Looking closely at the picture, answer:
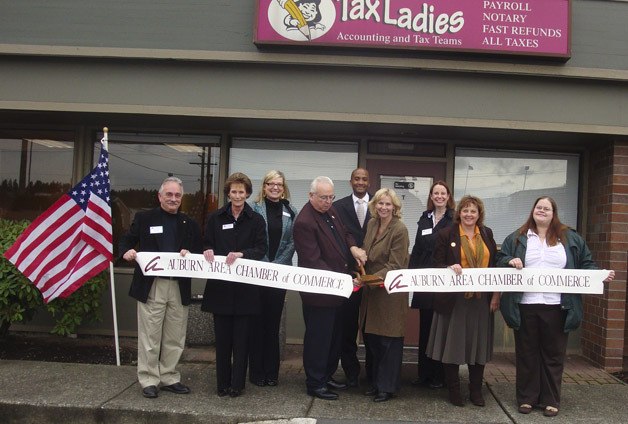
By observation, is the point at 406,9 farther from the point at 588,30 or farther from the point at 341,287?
the point at 341,287

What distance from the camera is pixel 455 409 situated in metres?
4.76

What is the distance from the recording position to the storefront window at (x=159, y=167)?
23.3 feet

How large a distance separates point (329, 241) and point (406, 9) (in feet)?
9.53

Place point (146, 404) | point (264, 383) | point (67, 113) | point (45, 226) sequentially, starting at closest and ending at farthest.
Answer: point (146, 404)
point (264, 383)
point (45, 226)
point (67, 113)

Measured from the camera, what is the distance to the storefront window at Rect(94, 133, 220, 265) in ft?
23.3

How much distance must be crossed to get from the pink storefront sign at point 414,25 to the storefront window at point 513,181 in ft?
5.00

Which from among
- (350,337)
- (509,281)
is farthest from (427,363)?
(509,281)

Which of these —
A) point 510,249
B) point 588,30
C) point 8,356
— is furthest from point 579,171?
point 8,356

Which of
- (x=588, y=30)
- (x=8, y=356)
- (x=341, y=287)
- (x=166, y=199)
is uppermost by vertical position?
(x=588, y=30)

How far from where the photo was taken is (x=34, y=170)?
287 inches

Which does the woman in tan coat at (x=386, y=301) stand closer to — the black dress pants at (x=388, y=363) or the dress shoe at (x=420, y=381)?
the black dress pants at (x=388, y=363)

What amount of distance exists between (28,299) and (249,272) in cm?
271

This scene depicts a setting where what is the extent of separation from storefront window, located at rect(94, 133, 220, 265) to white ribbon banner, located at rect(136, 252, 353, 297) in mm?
2312

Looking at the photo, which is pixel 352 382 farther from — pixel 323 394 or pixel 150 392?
pixel 150 392
